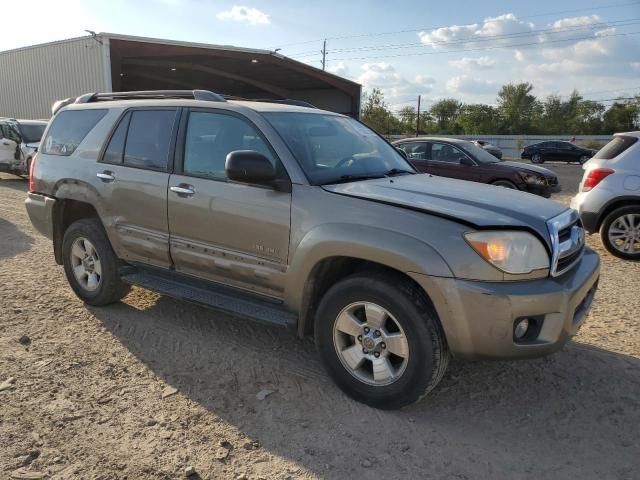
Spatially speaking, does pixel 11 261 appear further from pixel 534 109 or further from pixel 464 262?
pixel 534 109

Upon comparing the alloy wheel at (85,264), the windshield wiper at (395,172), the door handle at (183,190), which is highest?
the windshield wiper at (395,172)

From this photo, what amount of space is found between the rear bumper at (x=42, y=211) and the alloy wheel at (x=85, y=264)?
1.34ft

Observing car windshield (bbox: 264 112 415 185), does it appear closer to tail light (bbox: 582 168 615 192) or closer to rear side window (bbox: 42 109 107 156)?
rear side window (bbox: 42 109 107 156)

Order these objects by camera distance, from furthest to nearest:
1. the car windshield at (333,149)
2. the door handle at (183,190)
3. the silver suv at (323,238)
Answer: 1. the door handle at (183,190)
2. the car windshield at (333,149)
3. the silver suv at (323,238)

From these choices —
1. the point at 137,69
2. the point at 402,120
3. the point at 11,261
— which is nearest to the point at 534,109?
the point at 402,120

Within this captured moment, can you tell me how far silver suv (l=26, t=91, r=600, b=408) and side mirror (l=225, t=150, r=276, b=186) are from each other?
0.04 ft

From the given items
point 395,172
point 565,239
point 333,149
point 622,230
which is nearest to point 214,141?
point 333,149

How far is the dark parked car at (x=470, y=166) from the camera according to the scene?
11.1m

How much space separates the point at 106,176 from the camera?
448 centimetres

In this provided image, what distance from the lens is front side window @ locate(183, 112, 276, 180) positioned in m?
3.77

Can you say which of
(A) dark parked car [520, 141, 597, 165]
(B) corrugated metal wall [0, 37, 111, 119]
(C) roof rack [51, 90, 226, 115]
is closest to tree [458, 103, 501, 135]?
(A) dark parked car [520, 141, 597, 165]

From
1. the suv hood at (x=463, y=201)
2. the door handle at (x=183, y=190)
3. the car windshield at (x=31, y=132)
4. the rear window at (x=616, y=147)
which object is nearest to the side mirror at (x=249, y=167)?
the suv hood at (x=463, y=201)

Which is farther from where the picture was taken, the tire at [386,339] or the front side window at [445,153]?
the front side window at [445,153]

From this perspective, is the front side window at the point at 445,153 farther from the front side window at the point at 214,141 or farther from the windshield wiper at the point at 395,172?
the front side window at the point at 214,141
